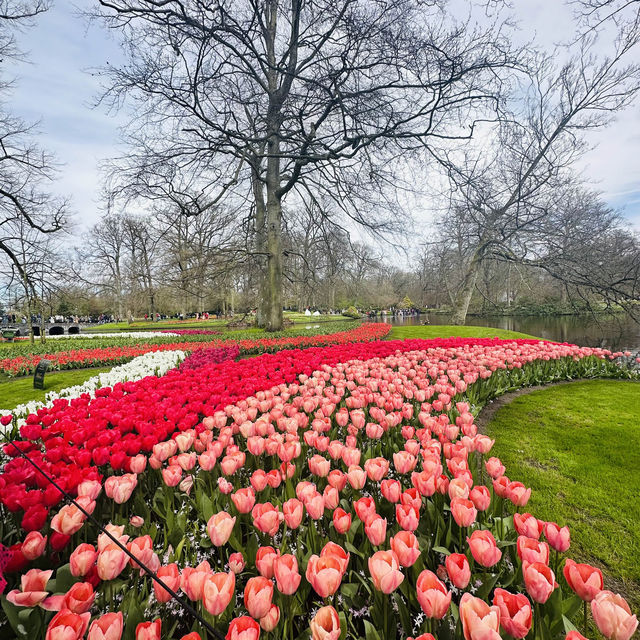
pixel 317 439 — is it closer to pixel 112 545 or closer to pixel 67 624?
pixel 112 545

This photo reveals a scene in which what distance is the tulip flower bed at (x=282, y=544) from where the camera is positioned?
910 millimetres

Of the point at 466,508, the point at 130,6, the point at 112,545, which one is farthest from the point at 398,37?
the point at 112,545

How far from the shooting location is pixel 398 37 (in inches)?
208

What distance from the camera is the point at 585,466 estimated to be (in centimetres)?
302

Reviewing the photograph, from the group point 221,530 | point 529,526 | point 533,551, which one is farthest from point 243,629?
point 529,526

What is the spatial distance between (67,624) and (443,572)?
4.01 feet

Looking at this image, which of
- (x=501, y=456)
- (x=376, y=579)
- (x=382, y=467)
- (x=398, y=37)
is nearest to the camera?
(x=376, y=579)

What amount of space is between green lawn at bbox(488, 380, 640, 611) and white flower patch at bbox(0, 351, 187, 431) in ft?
14.2

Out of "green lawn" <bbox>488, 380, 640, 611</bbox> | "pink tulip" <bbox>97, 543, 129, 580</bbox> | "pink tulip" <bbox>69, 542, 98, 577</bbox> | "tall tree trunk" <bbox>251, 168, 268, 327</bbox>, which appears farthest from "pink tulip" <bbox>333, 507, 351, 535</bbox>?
"tall tree trunk" <bbox>251, 168, 268, 327</bbox>

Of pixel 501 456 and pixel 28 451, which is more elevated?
pixel 28 451

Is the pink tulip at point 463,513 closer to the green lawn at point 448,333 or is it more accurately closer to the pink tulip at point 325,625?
the pink tulip at point 325,625

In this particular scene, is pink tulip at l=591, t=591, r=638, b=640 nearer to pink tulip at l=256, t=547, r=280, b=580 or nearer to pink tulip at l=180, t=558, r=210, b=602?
pink tulip at l=256, t=547, r=280, b=580

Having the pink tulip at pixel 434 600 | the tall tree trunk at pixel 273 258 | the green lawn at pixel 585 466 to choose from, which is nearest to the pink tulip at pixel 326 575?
the pink tulip at pixel 434 600

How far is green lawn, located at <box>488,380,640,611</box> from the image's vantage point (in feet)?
6.70
